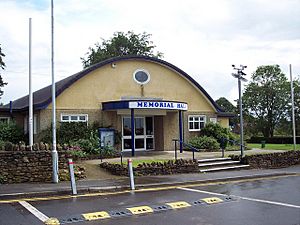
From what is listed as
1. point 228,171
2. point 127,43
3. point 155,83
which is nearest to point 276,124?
point 127,43

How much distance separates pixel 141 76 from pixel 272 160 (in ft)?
33.6

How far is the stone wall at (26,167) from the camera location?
43.3 feet

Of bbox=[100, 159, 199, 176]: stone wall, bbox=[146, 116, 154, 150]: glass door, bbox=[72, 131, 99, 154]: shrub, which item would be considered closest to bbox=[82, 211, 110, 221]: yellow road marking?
bbox=[100, 159, 199, 176]: stone wall

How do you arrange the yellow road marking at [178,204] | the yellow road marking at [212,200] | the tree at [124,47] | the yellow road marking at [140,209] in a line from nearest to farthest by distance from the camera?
1. the yellow road marking at [140,209]
2. the yellow road marking at [178,204]
3. the yellow road marking at [212,200]
4. the tree at [124,47]

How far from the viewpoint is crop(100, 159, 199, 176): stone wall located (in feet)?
51.1

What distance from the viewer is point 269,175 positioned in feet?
54.1

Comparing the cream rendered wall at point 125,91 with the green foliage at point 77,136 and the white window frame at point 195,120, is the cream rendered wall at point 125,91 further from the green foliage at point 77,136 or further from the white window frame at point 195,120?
the green foliage at point 77,136

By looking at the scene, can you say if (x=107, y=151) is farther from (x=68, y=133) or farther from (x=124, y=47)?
(x=124, y=47)

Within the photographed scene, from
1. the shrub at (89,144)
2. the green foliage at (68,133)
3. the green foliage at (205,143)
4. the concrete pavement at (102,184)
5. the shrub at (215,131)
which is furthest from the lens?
the shrub at (215,131)

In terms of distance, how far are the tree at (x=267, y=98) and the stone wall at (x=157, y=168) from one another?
40.7 m

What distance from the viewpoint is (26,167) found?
1352 centimetres

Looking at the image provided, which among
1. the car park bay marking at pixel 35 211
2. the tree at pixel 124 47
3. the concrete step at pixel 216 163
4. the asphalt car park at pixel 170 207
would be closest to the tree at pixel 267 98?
the tree at pixel 124 47

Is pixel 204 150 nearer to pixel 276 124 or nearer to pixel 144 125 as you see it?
pixel 144 125

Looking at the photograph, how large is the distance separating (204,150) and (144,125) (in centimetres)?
438
